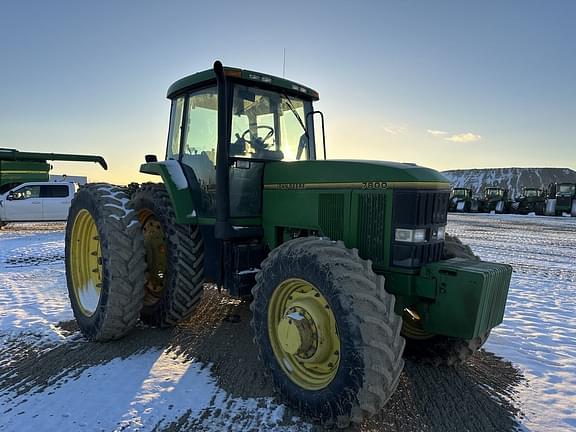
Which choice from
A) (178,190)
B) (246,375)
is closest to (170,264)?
(178,190)

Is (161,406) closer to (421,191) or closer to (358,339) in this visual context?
(358,339)

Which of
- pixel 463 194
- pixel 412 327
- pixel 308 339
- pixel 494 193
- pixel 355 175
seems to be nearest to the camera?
pixel 308 339

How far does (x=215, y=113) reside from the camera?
4.26 metres

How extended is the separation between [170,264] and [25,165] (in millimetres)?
19803

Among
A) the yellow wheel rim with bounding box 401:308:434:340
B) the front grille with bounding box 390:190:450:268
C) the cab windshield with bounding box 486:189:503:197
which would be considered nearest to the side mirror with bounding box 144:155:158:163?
the front grille with bounding box 390:190:450:268

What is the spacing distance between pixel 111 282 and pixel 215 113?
194cm

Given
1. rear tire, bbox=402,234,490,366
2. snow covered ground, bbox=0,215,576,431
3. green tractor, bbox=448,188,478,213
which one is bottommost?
snow covered ground, bbox=0,215,576,431

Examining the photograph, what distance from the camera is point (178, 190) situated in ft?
14.0

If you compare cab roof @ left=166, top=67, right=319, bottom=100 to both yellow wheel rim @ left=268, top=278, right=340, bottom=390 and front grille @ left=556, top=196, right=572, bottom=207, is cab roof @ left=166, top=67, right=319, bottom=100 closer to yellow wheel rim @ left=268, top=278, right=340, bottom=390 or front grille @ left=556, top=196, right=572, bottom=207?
yellow wheel rim @ left=268, top=278, right=340, bottom=390

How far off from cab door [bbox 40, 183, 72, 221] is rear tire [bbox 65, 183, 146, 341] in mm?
12501

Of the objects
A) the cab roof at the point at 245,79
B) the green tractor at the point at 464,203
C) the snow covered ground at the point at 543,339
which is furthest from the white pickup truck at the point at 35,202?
the green tractor at the point at 464,203

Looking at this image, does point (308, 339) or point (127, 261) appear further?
point (127, 261)

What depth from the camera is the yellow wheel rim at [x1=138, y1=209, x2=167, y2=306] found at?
Result: 4.60m

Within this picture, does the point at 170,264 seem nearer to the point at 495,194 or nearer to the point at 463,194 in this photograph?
the point at 463,194
